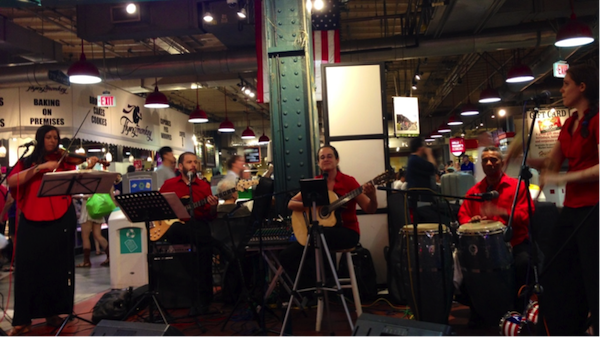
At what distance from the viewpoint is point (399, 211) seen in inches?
207

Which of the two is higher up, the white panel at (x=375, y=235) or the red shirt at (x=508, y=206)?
the red shirt at (x=508, y=206)

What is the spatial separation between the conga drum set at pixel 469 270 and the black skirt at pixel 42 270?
307cm

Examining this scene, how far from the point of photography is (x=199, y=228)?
5.37 meters

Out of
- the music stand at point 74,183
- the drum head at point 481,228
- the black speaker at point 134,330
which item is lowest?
the black speaker at point 134,330

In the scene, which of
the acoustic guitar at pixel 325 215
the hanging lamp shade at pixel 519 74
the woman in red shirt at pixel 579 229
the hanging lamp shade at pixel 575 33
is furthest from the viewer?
the hanging lamp shade at pixel 519 74

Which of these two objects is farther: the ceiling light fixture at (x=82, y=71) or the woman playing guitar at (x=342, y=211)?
the ceiling light fixture at (x=82, y=71)

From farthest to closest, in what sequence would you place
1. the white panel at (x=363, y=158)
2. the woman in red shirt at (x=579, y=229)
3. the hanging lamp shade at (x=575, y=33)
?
the hanging lamp shade at (x=575, y=33) < the white panel at (x=363, y=158) < the woman in red shirt at (x=579, y=229)

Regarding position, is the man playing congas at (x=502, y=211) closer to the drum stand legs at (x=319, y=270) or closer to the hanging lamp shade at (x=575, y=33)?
the drum stand legs at (x=319, y=270)

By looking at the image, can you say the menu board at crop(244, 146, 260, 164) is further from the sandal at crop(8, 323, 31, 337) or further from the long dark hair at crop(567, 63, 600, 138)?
the long dark hair at crop(567, 63, 600, 138)

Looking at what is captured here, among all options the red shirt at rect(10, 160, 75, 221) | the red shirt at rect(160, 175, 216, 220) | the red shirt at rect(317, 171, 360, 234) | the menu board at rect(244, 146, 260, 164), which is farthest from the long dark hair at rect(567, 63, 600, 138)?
the menu board at rect(244, 146, 260, 164)

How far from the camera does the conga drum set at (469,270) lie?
3600 millimetres

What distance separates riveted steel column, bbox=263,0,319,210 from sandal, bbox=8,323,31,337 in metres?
2.69

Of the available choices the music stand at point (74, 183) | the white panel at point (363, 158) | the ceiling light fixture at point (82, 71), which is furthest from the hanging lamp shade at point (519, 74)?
the music stand at point (74, 183)

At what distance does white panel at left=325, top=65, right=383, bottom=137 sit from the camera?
5.79 m
